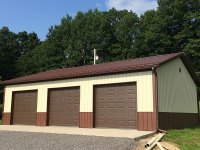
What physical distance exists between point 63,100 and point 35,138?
6340 mm

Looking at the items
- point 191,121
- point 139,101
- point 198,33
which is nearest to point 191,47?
point 198,33

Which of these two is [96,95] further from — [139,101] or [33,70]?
[33,70]

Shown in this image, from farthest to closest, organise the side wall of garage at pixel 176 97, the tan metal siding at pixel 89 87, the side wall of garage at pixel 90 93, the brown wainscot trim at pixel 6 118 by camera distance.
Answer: the brown wainscot trim at pixel 6 118 < the side wall of garage at pixel 176 97 < the tan metal siding at pixel 89 87 < the side wall of garage at pixel 90 93

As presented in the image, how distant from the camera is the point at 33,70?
4975 centimetres

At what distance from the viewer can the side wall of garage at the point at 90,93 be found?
47.6 feet

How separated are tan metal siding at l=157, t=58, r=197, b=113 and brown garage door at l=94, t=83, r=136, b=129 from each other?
1.47 meters

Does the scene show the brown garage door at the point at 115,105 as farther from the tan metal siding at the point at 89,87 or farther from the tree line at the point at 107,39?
the tree line at the point at 107,39

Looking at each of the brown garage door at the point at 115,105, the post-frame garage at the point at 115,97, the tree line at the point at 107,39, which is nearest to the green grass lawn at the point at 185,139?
the post-frame garage at the point at 115,97

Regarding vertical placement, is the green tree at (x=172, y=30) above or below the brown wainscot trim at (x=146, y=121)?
above

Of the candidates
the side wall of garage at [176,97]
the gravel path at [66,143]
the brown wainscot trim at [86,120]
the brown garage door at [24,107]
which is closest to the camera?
the gravel path at [66,143]

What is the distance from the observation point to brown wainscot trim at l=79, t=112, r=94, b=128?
54.5 feet

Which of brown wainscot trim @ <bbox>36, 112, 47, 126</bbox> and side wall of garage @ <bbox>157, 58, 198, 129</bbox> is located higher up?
side wall of garage @ <bbox>157, 58, 198, 129</bbox>

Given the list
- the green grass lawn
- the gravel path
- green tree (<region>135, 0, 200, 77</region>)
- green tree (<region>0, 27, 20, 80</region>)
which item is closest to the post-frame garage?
the green grass lawn

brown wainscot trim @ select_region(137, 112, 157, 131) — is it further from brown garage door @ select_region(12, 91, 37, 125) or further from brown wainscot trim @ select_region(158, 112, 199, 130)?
brown garage door @ select_region(12, 91, 37, 125)
